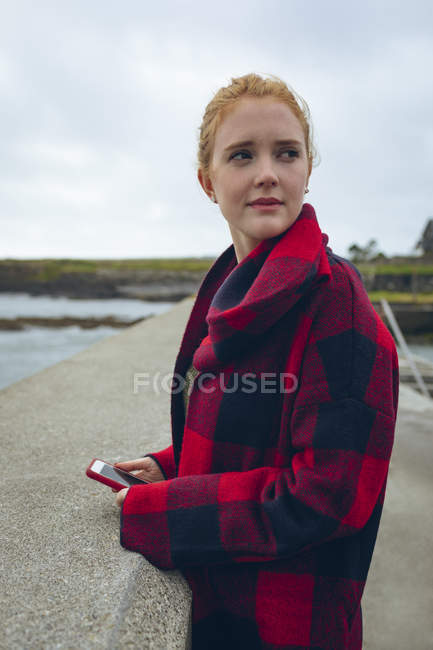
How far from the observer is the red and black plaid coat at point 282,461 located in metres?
0.91

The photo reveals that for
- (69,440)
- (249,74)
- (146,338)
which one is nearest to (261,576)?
(249,74)

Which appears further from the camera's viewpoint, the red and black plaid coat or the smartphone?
the smartphone

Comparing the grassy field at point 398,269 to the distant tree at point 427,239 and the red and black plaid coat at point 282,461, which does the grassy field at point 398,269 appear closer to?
the distant tree at point 427,239

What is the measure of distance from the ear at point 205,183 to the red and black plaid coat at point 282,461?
0.33m

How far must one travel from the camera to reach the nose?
1.05 meters

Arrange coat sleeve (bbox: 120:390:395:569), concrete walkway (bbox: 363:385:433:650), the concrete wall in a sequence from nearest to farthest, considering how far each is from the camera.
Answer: coat sleeve (bbox: 120:390:395:569) → the concrete wall → concrete walkway (bbox: 363:385:433:650)

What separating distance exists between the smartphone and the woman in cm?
20

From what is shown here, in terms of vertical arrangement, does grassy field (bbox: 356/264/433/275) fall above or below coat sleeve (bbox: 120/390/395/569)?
above

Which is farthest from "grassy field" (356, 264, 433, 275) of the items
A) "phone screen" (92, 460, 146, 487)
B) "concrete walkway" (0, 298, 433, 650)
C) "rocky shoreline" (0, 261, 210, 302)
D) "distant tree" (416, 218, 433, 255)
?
"phone screen" (92, 460, 146, 487)

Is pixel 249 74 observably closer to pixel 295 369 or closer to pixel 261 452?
pixel 295 369

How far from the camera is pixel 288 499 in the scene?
933 millimetres

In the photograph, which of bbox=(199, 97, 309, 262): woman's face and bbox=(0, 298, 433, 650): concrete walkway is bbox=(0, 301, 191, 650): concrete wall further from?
bbox=(199, 97, 309, 262): woman's face

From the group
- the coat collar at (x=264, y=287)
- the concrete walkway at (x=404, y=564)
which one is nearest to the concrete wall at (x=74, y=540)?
the coat collar at (x=264, y=287)

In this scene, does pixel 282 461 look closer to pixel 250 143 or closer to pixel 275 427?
pixel 275 427
